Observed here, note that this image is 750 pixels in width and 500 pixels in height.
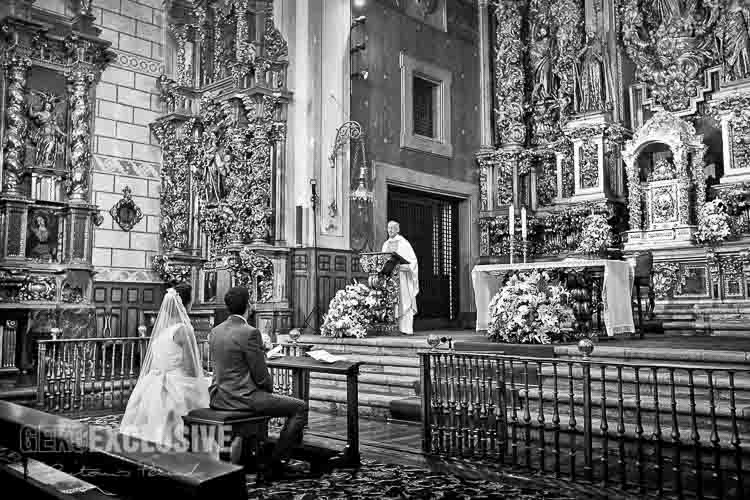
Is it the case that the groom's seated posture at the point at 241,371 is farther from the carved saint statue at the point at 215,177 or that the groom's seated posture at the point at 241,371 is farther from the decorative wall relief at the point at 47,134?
the decorative wall relief at the point at 47,134

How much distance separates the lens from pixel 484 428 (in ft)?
18.4

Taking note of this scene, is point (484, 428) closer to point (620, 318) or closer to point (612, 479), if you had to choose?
point (612, 479)

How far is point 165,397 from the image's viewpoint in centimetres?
562

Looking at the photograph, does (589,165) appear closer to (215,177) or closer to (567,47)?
(567,47)

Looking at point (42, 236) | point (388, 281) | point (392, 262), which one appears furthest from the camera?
point (42, 236)

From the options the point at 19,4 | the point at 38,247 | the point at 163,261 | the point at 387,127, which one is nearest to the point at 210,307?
the point at 163,261

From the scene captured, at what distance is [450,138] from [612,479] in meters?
11.2

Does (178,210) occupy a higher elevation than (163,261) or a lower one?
higher

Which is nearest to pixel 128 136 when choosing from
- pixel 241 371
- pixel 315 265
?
pixel 315 265

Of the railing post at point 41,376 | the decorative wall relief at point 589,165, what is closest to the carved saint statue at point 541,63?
the decorative wall relief at point 589,165

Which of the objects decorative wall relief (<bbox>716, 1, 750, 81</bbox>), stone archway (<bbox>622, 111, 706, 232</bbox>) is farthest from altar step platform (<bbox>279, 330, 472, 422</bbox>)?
decorative wall relief (<bbox>716, 1, 750, 81</bbox>)

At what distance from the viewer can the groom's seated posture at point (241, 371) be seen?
→ 484 cm

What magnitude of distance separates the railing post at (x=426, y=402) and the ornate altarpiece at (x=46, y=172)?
7733mm

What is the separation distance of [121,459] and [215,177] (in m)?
11.3
